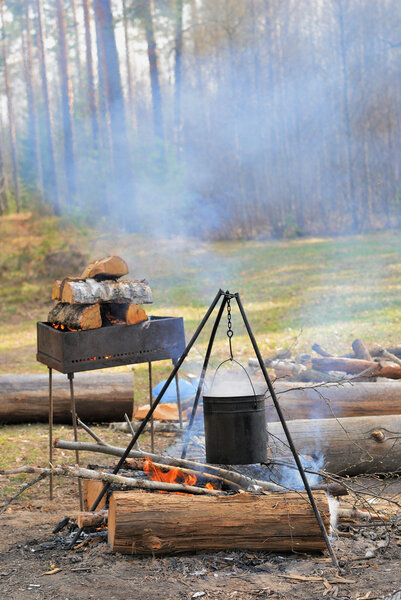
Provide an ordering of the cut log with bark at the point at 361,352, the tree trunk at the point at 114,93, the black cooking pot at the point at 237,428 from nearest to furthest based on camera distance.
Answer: the black cooking pot at the point at 237,428
the cut log with bark at the point at 361,352
the tree trunk at the point at 114,93

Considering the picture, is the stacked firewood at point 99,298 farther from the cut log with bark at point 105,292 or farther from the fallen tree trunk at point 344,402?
the fallen tree trunk at point 344,402

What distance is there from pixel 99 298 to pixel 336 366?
3.64m

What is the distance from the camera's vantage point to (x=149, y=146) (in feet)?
66.9

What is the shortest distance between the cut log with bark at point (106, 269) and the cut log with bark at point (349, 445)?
5.70 ft

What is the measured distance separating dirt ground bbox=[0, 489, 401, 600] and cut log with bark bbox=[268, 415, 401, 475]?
3.99 feet

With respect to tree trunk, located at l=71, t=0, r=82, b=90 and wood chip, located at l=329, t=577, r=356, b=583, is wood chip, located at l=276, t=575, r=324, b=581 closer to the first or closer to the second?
wood chip, located at l=329, t=577, r=356, b=583

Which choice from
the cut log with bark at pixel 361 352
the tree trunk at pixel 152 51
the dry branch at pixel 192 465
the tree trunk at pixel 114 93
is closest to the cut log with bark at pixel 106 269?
the dry branch at pixel 192 465

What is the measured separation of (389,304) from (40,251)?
9323 millimetres

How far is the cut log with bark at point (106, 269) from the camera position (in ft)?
15.1

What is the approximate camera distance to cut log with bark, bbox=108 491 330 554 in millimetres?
3205

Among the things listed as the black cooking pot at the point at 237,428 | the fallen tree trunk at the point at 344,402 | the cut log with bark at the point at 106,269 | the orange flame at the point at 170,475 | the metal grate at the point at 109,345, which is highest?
the cut log with bark at the point at 106,269

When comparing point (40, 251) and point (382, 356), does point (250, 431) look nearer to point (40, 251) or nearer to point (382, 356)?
point (382, 356)

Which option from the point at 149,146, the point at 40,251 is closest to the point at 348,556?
the point at 40,251

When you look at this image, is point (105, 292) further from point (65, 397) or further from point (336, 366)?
point (336, 366)
